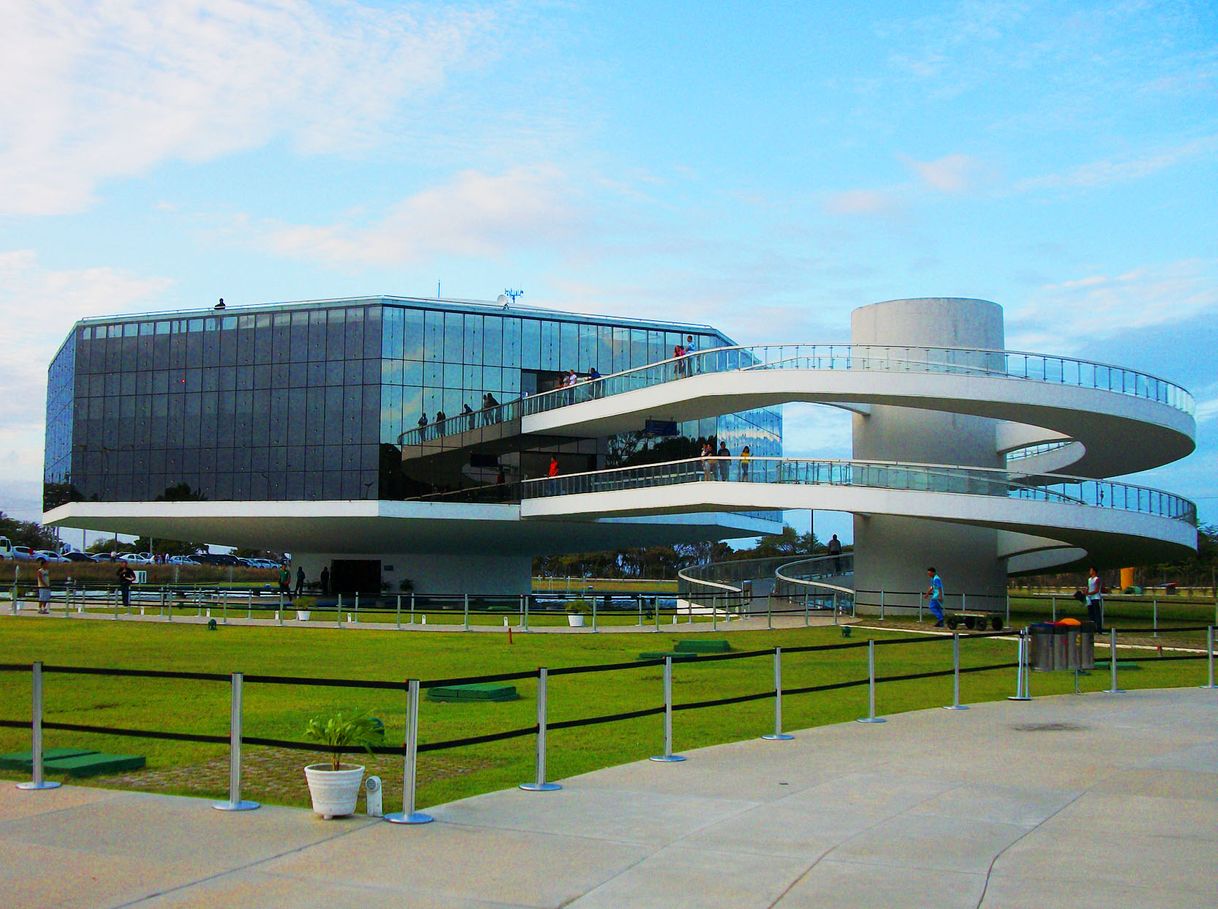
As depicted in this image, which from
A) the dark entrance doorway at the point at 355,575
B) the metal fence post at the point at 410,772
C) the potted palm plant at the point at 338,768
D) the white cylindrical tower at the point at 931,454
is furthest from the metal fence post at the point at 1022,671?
the dark entrance doorway at the point at 355,575

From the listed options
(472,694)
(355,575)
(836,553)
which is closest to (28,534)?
(355,575)

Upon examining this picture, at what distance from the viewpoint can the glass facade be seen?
57812 millimetres

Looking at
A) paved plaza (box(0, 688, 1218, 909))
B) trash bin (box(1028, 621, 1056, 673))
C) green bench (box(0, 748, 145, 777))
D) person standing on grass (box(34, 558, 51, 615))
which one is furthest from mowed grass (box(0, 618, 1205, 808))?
person standing on grass (box(34, 558, 51, 615))

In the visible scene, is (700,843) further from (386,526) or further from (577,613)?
(386,526)

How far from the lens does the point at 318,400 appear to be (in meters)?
58.8

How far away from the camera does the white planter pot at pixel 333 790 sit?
30.6 ft

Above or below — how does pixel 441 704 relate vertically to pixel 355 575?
below

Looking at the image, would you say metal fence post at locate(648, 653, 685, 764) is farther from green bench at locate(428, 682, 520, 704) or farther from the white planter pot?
green bench at locate(428, 682, 520, 704)

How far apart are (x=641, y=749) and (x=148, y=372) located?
177ft

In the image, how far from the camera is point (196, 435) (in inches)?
2382

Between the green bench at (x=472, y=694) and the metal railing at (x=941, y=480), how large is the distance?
2270cm

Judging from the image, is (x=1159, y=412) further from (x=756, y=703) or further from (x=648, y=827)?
(x=648, y=827)

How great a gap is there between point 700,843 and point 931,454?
124 feet

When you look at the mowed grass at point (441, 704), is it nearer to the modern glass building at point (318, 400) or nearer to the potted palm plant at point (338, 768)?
the potted palm plant at point (338, 768)
